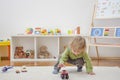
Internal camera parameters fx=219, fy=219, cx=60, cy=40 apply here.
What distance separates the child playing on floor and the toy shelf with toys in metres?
1.18

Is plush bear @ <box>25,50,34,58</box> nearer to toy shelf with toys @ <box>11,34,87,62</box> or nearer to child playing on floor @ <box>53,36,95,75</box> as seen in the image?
toy shelf with toys @ <box>11,34,87,62</box>

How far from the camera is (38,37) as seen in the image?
3076 millimetres

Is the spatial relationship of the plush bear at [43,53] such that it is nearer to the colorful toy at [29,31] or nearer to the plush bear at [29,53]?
the plush bear at [29,53]

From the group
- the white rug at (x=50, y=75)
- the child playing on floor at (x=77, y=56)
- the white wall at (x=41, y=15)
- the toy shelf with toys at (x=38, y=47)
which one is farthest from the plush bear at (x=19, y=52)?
the child playing on floor at (x=77, y=56)

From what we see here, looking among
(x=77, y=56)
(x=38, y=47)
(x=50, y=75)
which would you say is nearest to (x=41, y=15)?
(x=38, y=47)

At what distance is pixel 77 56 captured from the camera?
5.83 feet

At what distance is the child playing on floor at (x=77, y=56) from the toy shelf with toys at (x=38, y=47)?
3.88ft

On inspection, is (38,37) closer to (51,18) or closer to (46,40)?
(46,40)

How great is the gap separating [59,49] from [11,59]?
2.15ft

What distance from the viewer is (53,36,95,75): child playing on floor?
1667 mm

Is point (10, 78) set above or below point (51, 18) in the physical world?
below

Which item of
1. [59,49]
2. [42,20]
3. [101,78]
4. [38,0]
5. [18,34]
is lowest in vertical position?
[101,78]

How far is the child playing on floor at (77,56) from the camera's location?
1.67 meters

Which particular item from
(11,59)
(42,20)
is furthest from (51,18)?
(11,59)
